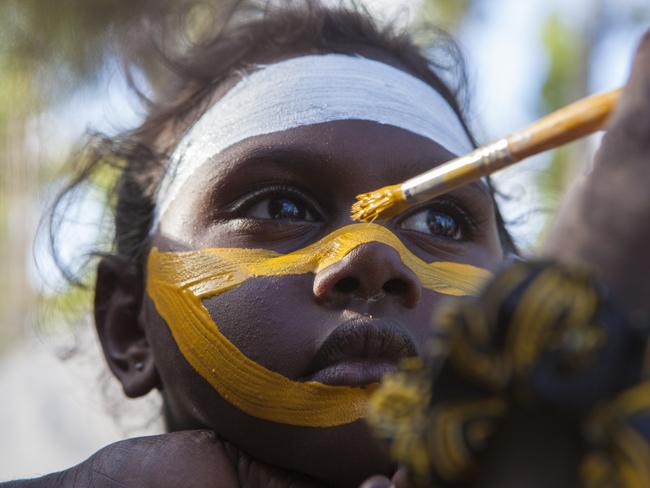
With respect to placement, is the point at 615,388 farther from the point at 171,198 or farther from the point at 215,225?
the point at 171,198

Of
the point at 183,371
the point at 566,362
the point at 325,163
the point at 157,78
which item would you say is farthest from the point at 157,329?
the point at 157,78

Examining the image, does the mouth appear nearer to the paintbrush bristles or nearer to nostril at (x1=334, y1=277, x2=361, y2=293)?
nostril at (x1=334, y1=277, x2=361, y2=293)

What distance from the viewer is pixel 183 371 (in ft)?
5.26

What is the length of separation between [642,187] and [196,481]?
0.97 meters

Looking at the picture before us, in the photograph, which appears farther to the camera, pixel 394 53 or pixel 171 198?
pixel 394 53

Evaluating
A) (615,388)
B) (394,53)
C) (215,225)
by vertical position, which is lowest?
(615,388)

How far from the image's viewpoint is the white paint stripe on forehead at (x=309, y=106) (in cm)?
176

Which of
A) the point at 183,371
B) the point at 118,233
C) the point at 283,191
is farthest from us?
the point at 118,233

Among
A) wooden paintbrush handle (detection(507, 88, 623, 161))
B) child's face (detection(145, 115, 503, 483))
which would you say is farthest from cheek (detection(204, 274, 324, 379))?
wooden paintbrush handle (detection(507, 88, 623, 161))

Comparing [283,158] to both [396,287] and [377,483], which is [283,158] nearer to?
[396,287]

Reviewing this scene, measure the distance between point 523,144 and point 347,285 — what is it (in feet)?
1.66

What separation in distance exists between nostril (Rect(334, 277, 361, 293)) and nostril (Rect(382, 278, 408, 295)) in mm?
59

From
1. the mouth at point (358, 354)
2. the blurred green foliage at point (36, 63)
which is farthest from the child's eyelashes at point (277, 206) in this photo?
the blurred green foliage at point (36, 63)

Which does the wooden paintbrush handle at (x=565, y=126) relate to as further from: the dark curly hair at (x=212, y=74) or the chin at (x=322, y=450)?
the dark curly hair at (x=212, y=74)
